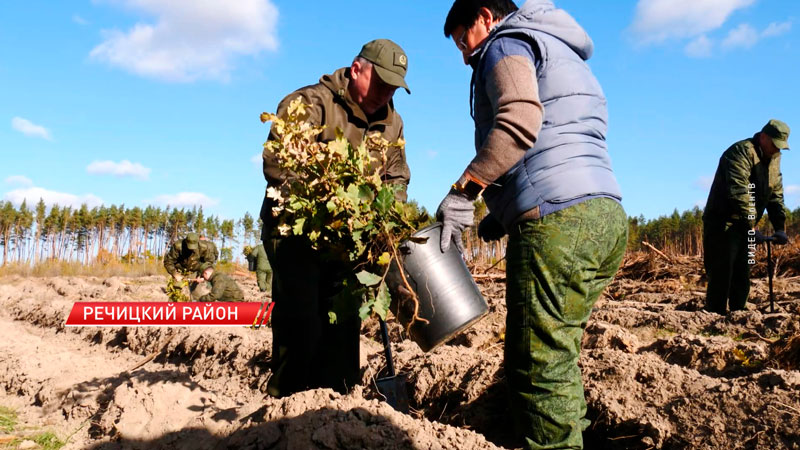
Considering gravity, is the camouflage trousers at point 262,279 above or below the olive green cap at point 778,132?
below

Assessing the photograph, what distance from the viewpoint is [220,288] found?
404 inches

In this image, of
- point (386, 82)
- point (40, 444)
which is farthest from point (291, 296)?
point (40, 444)

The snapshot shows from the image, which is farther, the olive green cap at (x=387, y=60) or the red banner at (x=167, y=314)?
the red banner at (x=167, y=314)

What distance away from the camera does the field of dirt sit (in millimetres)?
2477

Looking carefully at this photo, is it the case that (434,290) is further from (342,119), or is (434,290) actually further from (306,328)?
(342,119)

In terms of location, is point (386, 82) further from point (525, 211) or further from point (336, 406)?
point (336, 406)

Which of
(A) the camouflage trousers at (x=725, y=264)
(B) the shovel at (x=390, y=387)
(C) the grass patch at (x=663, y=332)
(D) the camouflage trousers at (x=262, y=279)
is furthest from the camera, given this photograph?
(D) the camouflage trousers at (x=262, y=279)

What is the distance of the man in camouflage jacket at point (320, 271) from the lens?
305 cm

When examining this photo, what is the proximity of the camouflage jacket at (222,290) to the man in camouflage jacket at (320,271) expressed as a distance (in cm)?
727

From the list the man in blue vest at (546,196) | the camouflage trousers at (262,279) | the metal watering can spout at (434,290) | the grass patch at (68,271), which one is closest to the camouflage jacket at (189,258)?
the camouflage trousers at (262,279)

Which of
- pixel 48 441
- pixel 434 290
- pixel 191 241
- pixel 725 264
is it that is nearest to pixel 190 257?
pixel 191 241

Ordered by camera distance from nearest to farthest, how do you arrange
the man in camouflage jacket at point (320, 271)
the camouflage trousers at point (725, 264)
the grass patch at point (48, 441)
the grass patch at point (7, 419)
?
the man in camouflage jacket at point (320, 271) → the grass patch at point (48, 441) → the grass patch at point (7, 419) → the camouflage trousers at point (725, 264)

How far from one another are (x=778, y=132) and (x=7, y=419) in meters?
7.45

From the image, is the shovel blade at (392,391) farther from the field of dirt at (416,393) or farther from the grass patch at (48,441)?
the grass patch at (48,441)
